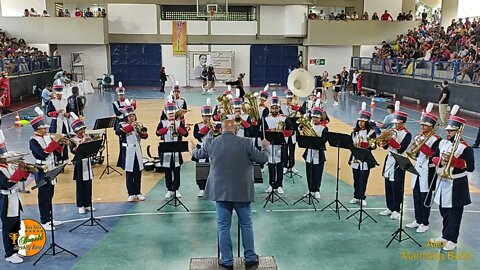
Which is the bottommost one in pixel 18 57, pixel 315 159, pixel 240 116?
pixel 315 159

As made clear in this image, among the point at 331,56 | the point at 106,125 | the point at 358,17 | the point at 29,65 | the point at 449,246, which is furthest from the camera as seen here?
the point at 331,56

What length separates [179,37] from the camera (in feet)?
134

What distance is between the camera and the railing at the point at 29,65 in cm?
2704

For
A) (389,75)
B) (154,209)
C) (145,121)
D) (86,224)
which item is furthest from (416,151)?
(389,75)

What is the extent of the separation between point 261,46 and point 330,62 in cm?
630

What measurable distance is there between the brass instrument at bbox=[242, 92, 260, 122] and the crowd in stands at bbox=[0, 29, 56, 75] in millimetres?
19699

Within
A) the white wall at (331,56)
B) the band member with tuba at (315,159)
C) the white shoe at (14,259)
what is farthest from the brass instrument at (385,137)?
the white wall at (331,56)

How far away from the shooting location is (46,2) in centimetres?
3869

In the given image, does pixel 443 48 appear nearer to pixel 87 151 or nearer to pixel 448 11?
pixel 448 11

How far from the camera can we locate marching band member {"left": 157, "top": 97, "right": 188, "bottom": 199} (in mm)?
11070

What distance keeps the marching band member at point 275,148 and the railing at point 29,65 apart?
20.7 metres

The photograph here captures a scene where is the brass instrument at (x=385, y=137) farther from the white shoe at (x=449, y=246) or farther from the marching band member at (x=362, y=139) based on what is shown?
the white shoe at (x=449, y=246)

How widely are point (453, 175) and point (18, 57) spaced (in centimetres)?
2925

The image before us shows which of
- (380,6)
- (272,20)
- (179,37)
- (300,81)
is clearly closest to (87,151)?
(300,81)
